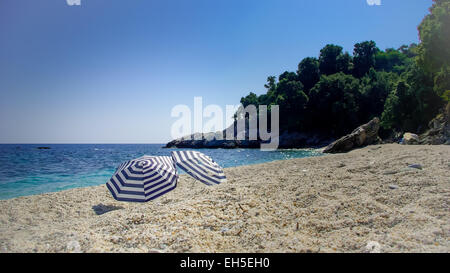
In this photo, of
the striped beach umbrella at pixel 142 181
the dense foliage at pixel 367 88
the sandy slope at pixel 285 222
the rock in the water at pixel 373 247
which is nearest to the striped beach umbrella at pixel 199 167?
the striped beach umbrella at pixel 142 181

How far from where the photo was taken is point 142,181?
508 cm

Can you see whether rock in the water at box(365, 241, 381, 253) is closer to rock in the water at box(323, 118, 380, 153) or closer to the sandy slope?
the sandy slope

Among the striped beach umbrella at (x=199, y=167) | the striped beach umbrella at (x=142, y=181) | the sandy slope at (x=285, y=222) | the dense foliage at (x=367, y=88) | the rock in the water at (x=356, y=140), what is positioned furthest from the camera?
the rock in the water at (x=356, y=140)

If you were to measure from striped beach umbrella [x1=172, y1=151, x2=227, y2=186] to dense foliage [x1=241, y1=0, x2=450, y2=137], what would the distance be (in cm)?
1863

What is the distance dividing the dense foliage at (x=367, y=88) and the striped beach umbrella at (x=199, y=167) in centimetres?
1863

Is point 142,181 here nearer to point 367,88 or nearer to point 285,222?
point 285,222

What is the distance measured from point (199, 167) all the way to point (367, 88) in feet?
148

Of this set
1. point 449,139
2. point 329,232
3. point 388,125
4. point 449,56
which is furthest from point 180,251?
point 388,125

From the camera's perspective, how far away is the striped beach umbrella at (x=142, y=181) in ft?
16.4

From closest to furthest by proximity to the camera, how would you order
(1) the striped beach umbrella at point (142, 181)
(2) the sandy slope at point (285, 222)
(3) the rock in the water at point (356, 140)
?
(2) the sandy slope at point (285, 222)
(1) the striped beach umbrella at point (142, 181)
(3) the rock in the water at point (356, 140)

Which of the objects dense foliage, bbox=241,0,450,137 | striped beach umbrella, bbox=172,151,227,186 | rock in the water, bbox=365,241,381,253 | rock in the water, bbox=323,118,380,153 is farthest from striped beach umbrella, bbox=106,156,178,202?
dense foliage, bbox=241,0,450,137

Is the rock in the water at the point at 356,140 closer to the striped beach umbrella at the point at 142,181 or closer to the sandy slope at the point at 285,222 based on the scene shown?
the sandy slope at the point at 285,222

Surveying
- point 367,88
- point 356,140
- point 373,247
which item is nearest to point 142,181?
point 373,247
